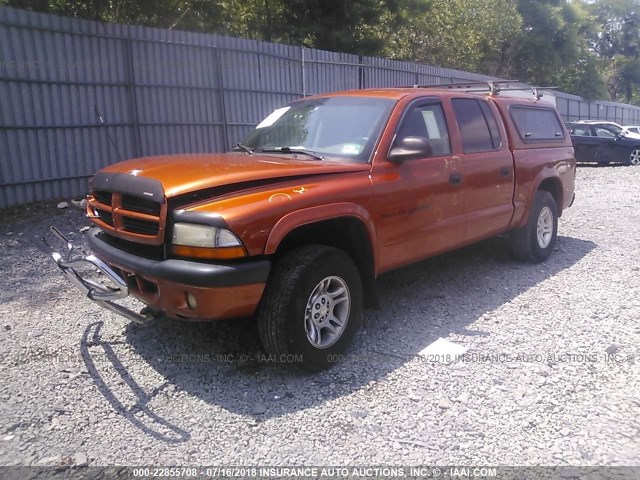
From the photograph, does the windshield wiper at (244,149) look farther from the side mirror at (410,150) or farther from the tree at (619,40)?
the tree at (619,40)

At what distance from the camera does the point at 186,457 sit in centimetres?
277

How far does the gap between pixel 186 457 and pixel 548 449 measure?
186 cm

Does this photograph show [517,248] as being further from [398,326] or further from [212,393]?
[212,393]

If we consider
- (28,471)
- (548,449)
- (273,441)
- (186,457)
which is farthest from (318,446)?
(28,471)

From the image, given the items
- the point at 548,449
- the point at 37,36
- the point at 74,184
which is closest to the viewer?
the point at 548,449

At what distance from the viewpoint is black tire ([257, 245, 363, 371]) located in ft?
10.9

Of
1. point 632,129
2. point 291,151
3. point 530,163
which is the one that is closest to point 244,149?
point 291,151

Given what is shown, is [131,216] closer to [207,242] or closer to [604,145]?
[207,242]

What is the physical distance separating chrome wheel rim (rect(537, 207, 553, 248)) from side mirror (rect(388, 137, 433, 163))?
2.69m

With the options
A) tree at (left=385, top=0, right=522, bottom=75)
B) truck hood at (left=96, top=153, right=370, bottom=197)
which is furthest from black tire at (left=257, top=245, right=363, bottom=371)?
tree at (left=385, top=0, right=522, bottom=75)

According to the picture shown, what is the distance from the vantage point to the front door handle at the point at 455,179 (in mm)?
4621

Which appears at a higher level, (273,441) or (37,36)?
(37,36)

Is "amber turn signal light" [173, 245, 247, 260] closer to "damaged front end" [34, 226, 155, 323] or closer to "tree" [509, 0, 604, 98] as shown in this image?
"damaged front end" [34, 226, 155, 323]

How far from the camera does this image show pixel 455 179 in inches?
184
